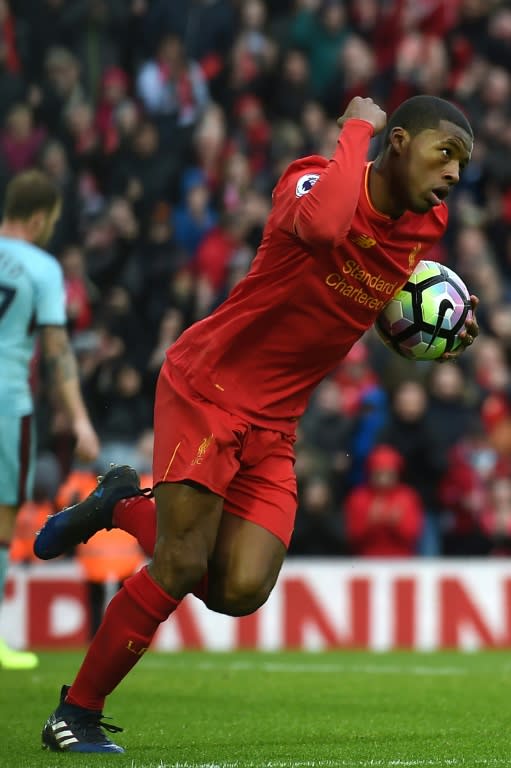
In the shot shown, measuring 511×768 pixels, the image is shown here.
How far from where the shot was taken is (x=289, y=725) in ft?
20.6

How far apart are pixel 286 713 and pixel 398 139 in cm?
262

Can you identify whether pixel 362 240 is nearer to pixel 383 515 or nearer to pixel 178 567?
pixel 178 567

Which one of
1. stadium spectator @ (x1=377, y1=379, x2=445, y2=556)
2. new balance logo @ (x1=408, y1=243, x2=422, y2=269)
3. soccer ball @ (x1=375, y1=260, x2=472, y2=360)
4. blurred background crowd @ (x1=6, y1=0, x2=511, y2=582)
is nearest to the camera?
new balance logo @ (x1=408, y1=243, x2=422, y2=269)

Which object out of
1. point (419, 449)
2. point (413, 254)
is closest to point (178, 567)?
point (413, 254)

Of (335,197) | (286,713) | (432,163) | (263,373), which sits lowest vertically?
(286,713)

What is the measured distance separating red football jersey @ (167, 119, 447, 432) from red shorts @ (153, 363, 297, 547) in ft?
0.19

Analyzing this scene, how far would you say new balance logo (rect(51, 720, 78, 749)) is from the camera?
17.5 feet

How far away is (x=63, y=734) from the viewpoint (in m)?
5.36

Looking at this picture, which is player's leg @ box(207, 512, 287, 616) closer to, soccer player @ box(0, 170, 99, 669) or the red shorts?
the red shorts

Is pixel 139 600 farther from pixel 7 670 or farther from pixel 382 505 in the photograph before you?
pixel 382 505

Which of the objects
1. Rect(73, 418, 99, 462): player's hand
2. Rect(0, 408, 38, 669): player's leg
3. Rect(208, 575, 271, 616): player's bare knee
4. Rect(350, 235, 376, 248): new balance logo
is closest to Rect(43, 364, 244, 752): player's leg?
Rect(208, 575, 271, 616): player's bare knee

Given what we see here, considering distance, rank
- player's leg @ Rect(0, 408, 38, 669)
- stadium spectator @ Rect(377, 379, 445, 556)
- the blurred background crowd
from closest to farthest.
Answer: player's leg @ Rect(0, 408, 38, 669), the blurred background crowd, stadium spectator @ Rect(377, 379, 445, 556)

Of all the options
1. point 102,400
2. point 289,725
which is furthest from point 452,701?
point 102,400

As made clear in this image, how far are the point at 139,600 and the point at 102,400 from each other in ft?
23.4
